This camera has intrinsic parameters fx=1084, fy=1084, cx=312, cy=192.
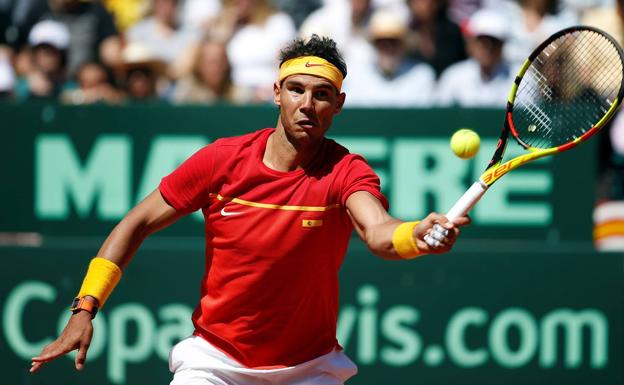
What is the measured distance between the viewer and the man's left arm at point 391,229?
3662 millimetres

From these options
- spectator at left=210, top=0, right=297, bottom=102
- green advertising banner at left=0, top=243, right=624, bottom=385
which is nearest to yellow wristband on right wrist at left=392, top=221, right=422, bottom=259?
green advertising banner at left=0, top=243, right=624, bottom=385

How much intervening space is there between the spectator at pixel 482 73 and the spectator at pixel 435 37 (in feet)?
1.59

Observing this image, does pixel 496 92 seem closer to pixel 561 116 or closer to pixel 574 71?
pixel 574 71

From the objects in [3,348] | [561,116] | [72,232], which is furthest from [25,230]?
[561,116]

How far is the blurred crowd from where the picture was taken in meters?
8.25

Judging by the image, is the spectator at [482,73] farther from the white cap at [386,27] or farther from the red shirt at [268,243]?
the red shirt at [268,243]

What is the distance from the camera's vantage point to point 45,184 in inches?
290

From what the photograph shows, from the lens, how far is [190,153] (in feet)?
24.0

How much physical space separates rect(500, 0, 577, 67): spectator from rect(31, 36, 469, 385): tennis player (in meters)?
4.50

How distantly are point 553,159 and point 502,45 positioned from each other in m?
1.32

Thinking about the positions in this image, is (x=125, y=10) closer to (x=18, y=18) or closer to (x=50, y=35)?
(x=18, y=18)

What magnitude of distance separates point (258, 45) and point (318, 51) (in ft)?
14.7

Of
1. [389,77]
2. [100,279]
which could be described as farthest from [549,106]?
[389,77]

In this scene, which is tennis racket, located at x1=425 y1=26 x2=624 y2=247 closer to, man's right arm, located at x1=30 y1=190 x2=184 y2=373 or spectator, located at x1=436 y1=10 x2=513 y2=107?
man's right arm, located at x1=30 y1=190 x2=184 y2=373
